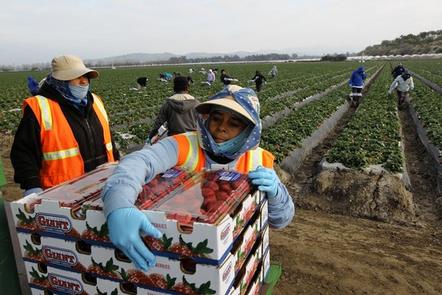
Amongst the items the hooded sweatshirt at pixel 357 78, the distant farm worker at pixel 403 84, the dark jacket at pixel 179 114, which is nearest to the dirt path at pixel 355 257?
the dark jacket at pixel 179 114

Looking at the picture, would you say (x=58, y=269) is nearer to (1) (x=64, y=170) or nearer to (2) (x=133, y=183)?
(2) (x=133, y=183)

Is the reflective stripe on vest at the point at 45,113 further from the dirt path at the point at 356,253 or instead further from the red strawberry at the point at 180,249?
the dirt path at the point at 356,253

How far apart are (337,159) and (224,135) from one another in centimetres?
628

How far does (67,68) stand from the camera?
316cm

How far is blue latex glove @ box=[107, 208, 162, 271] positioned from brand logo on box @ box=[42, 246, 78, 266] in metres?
0.32

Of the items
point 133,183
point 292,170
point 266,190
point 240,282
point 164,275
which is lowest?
point 292,170

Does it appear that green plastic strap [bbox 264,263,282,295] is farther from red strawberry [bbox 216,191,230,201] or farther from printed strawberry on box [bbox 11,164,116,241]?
printed strawberry on box [bbox 11,164,116,241]

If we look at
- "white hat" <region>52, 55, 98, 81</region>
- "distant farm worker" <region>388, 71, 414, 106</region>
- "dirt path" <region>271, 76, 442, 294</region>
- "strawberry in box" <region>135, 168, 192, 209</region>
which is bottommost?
"dirt path" <region>271, 76, 442, 294</region>

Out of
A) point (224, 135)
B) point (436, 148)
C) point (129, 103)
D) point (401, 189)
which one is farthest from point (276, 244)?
point (129, 103)

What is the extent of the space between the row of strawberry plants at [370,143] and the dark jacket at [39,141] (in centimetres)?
554

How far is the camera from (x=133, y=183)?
1618 millimetres

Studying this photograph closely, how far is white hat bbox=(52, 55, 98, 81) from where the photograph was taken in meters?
3.12

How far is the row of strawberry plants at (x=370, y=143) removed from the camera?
300 inches

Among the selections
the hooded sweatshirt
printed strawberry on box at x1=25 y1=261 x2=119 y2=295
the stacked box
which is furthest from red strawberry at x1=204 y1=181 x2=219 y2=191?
the hooded sweatshirt
